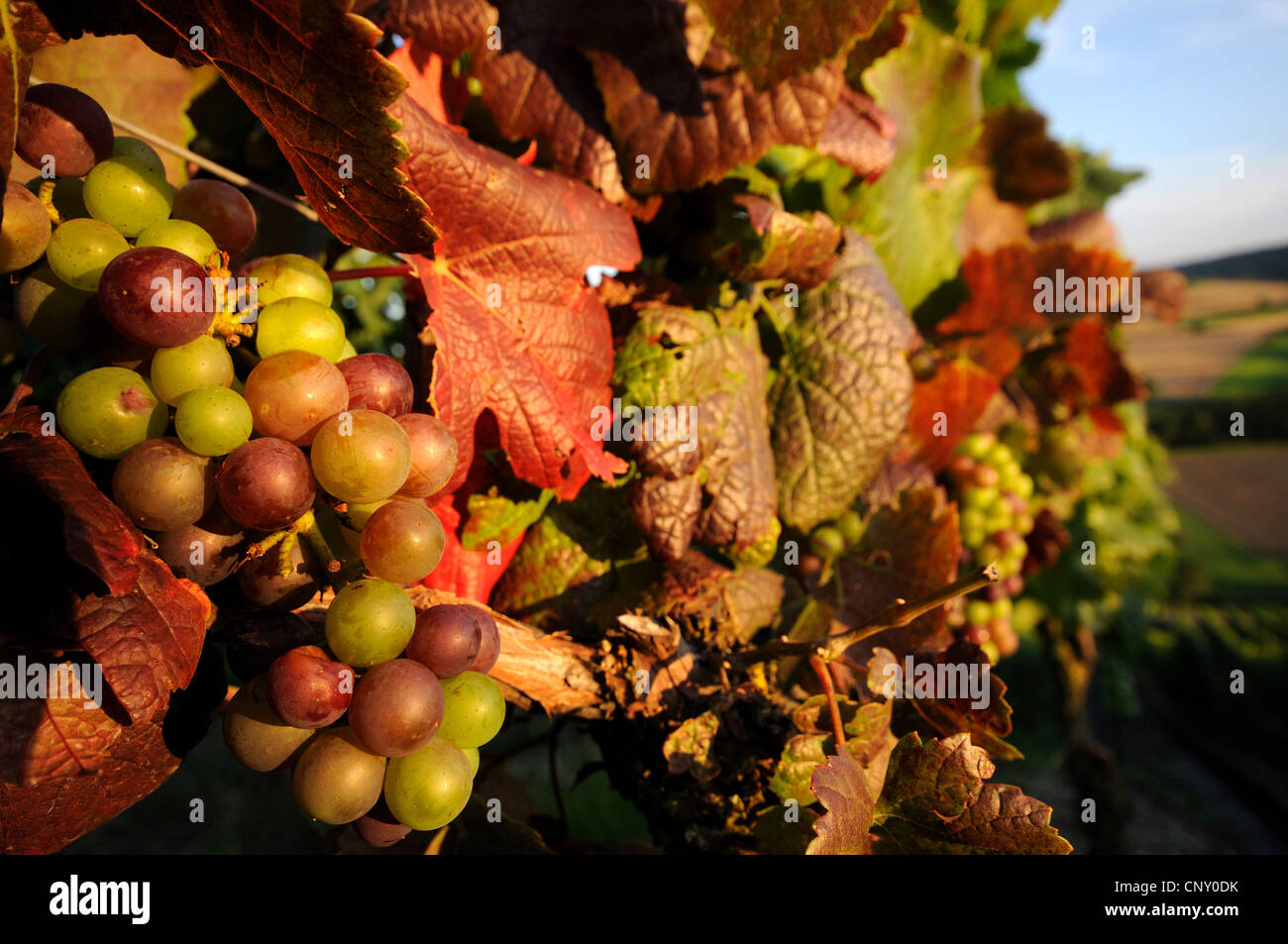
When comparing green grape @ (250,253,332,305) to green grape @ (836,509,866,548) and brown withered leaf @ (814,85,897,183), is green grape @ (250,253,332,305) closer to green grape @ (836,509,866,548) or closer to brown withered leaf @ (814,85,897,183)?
brown withered leaf @ (814,85,897,183)

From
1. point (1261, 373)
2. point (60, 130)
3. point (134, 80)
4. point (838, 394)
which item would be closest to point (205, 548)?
point (60, 130)

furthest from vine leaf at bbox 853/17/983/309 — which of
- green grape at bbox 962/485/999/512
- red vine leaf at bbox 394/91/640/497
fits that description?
red vine leaf at bbox 394/91/640/497

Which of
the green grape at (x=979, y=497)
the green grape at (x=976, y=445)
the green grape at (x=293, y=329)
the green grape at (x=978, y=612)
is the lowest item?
the green grape at (x=978, y=612)

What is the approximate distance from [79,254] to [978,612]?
1259 mm

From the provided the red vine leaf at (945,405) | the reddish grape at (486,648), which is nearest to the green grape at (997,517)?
the red vine leaf at (945,405)

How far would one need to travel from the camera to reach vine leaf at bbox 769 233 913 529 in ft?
2.68

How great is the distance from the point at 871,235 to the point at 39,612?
0.98m

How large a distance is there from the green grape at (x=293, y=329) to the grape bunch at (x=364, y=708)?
0.16 metres

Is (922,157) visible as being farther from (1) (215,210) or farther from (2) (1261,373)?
(2) (1261,373)

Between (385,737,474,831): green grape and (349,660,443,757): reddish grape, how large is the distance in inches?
0.8

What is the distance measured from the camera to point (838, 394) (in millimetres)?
817

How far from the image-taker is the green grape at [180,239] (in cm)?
48

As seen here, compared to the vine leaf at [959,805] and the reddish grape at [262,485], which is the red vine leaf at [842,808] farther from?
the reddish grape at [262,485]
